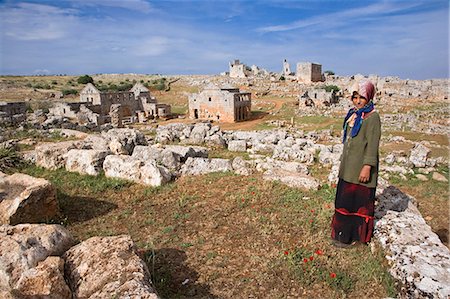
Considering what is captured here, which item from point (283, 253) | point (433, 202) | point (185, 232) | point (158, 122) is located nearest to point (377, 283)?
point (283, 253)

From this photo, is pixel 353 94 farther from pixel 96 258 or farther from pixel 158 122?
pixel 158 122

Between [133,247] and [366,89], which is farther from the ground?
[366,89]

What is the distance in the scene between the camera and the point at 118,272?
313 cm

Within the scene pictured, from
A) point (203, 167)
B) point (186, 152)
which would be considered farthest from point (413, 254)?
point (186, 152)

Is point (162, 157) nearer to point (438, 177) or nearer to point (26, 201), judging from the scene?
point (26, 201)

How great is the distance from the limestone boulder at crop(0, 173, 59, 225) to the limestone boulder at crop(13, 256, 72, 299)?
2.68m

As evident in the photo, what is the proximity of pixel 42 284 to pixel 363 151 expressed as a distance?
4206 mm

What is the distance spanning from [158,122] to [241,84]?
29.1 meters

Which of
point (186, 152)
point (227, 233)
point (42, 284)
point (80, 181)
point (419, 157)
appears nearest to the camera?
point (42, 284)

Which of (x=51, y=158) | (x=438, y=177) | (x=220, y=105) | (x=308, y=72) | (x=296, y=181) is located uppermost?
(x=308, y=72)

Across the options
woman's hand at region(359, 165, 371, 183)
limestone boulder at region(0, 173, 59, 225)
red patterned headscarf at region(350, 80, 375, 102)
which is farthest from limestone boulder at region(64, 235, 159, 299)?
red patterned headscarf at region(350, 80, 375, 102)

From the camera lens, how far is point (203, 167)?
902 centimetres

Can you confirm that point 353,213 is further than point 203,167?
No

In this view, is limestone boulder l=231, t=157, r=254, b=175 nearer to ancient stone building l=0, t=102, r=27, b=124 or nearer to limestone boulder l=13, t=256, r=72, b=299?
limestone boulder l=13, t=256, r=72, b=299
